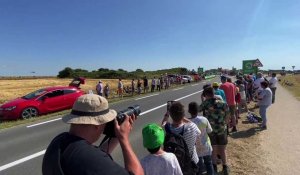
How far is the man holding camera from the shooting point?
206 centimetres

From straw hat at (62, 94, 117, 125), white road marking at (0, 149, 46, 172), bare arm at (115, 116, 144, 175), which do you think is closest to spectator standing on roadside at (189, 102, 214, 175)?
bare arm at (115, 116, 144, 175)

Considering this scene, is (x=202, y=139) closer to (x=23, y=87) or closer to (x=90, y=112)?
(x=90, y=112)

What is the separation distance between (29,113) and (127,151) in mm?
16107

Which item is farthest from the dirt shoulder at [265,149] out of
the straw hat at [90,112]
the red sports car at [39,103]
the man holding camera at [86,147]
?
the red sports car at [39,103]

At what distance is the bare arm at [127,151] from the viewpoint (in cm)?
241

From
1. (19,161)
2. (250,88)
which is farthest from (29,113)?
(250,88)

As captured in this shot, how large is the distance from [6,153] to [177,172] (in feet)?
22.4

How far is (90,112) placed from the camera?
7.85 feet

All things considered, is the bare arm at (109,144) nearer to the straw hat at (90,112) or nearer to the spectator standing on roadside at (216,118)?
the straw hat at (90,112)

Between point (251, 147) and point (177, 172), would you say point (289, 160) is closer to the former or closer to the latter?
point (251, 147)

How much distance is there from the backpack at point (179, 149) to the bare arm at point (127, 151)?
1.64m

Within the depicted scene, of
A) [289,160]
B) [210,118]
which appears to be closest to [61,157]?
[210,118]

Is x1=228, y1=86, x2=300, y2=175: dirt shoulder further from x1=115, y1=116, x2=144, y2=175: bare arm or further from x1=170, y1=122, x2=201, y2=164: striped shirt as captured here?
x1=115, y1=116, x2=144, y2=175: bare arm

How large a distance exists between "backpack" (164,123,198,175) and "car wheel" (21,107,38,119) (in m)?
14.3
